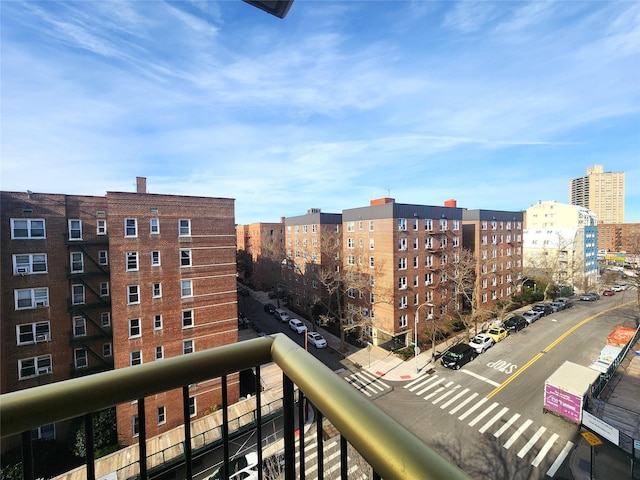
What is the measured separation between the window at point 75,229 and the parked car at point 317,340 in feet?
58.3

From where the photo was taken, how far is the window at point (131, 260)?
15238 millimetres

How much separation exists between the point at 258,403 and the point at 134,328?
1683 cm

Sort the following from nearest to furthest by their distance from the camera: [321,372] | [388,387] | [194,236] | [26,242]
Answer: [321,372], [26,242], [194,236], [388,387]

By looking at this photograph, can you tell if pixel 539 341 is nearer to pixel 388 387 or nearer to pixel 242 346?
pixel 388 387

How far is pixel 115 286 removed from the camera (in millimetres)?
14852

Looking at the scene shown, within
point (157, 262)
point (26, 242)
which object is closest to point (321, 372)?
point (157, 262)

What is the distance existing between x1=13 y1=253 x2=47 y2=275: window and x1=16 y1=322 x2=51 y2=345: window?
2733 millimetres

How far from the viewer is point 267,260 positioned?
40.5 m

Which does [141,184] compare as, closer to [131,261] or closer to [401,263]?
[131,261]

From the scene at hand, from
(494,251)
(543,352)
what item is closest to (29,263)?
(543,352)

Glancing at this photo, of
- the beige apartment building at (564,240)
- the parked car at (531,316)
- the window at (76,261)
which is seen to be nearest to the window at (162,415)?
the window at (76,261)

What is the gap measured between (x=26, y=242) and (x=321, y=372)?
2047 centimetres

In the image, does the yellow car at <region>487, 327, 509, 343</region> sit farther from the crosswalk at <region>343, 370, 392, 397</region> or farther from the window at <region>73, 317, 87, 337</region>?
the window at <region>73, 317, 87, 337</region>

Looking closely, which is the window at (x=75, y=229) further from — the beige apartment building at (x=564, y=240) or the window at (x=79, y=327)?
the beige apartment building at (x=564, y=240)
